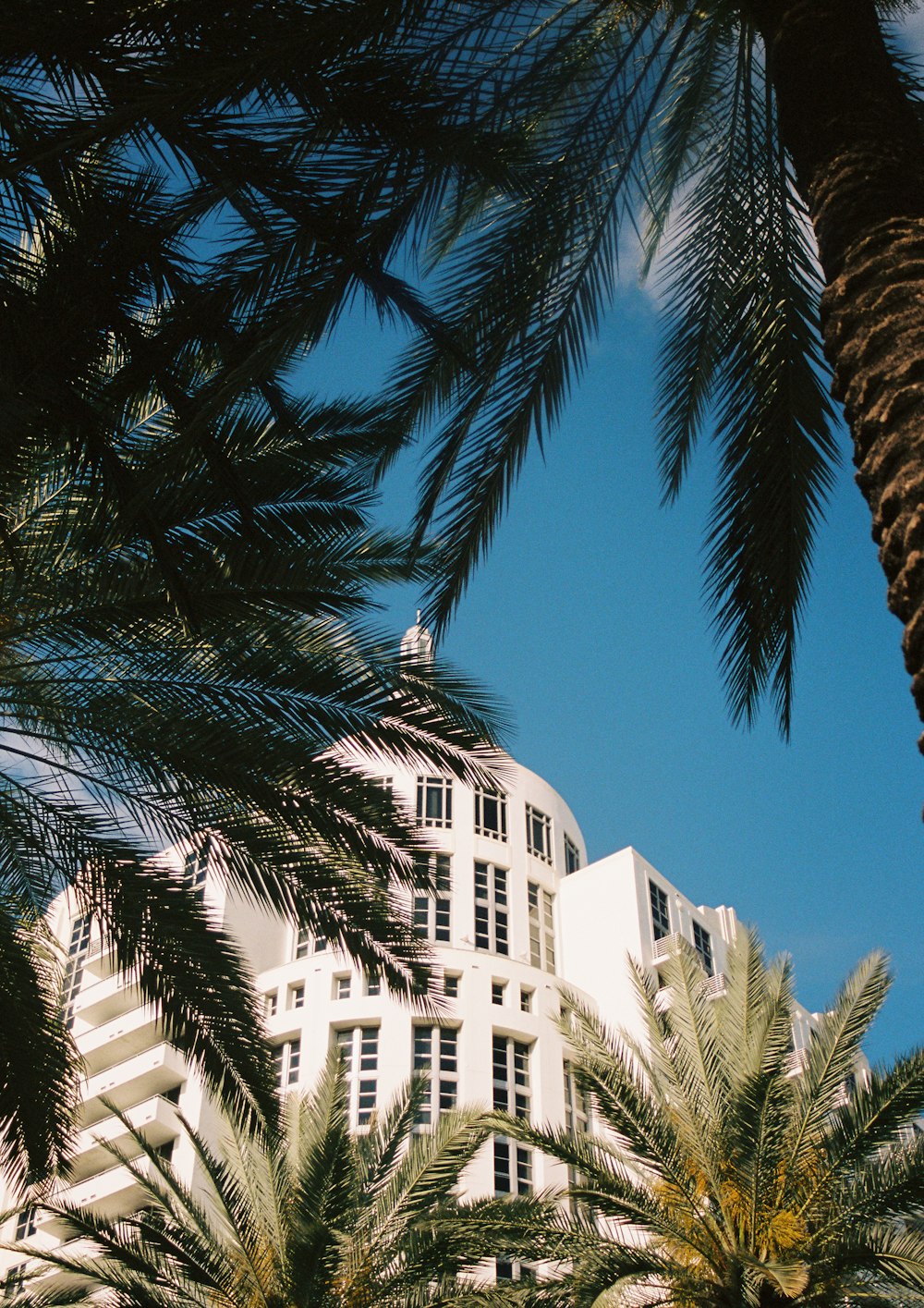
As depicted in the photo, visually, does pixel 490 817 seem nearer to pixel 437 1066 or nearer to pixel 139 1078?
pixel 437 1066

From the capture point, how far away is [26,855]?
9.17 meters

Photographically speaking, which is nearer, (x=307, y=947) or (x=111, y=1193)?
(x=111, y=1193)

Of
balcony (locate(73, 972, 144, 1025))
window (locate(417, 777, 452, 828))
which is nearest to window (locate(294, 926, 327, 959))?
window (locate(417, 777, 452, 828))

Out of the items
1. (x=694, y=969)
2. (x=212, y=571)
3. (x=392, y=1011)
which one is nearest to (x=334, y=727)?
(x=212, y=571)

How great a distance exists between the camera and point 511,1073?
3728 centimetres

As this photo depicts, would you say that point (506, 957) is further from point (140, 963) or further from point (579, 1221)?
point (140, 963)

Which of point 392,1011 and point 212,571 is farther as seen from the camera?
point 392,1011

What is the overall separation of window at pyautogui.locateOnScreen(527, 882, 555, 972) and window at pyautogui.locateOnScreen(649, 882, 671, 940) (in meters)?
3.62

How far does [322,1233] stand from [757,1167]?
4.15 metres

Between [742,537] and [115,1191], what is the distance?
36.6 meters

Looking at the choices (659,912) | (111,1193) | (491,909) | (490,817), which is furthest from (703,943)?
(111,1193)

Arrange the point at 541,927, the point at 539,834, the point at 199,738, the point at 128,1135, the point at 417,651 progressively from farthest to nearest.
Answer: the point at 539,834, the point at 541,927, the point at 128,1135, the point at 417,651, the point at 199,738

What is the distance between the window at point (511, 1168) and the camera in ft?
113

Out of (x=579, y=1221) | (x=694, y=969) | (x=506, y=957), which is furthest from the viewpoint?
(x=506, y=957)
